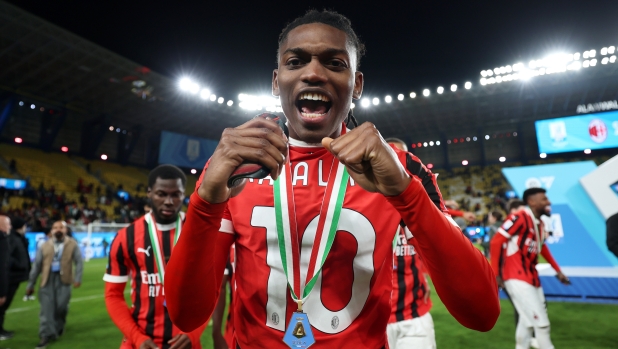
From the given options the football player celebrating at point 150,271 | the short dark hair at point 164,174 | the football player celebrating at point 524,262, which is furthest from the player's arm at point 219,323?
the football player celebrating at point 524,262

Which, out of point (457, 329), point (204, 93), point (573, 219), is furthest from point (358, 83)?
point (204, 93)

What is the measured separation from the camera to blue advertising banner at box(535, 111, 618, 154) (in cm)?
1861

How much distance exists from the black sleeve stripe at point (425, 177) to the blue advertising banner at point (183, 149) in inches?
1173

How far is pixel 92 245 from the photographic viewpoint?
18.7 meters

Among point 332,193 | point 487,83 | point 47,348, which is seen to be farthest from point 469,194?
point 332,193

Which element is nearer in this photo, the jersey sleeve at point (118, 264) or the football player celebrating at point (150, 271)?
the football player celebrating at point (150, 271)

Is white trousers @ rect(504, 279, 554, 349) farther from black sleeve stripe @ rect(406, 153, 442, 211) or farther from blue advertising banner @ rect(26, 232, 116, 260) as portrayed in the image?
blue advertising banner @ rect(26, 232, 116, 260)

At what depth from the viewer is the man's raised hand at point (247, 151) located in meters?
1.08

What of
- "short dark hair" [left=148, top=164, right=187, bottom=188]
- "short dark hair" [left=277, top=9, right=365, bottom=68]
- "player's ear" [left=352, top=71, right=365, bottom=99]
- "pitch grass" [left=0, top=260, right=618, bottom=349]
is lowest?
"pitch grass" [left=0, top=260, right=618, bottom=349]

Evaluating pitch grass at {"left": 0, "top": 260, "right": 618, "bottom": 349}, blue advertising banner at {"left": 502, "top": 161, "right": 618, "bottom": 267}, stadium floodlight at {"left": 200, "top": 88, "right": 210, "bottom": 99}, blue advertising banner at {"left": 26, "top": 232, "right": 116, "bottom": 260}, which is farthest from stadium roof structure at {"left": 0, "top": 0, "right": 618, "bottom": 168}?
blue advertising banner at {"left": 502, "top": 161, "right": 618, "bottom": 267}

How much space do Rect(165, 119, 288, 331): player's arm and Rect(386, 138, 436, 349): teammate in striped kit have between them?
2527 mm

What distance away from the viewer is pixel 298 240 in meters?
1.45

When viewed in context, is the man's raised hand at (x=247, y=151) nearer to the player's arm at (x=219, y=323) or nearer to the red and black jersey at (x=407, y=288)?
the red and black jersey at (x=407, y=288)

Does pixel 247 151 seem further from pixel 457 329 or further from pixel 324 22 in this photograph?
pixel 457 329
